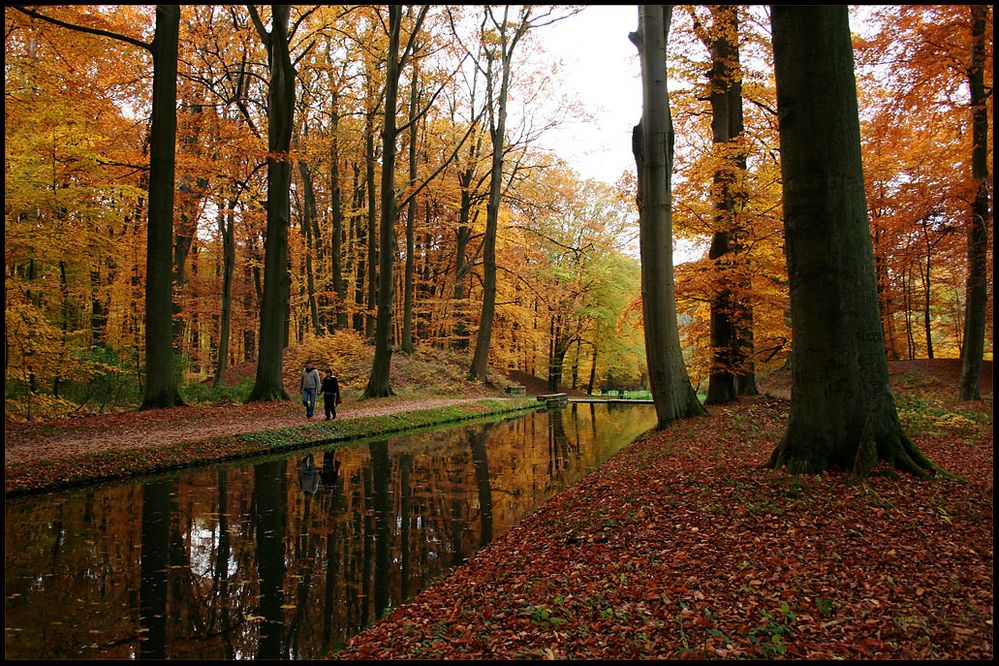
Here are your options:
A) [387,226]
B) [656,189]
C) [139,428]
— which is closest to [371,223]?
[387,226]

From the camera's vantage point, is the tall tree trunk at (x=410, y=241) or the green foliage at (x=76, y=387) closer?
the green foliage at (x=76, y=387)

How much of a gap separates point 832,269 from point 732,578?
3294mm

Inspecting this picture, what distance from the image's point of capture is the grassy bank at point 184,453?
7.95 metres

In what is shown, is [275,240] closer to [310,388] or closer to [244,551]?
[310,388]

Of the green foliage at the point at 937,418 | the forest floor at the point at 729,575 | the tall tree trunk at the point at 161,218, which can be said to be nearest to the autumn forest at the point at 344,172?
the tall tree trunk at the point at 161,218

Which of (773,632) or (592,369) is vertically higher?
(773,632)

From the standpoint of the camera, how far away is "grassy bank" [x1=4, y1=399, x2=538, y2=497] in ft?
26.1

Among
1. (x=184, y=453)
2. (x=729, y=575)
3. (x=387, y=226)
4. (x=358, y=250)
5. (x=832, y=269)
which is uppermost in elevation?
(x=358, y=250)

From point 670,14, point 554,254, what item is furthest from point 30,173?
point 554,254

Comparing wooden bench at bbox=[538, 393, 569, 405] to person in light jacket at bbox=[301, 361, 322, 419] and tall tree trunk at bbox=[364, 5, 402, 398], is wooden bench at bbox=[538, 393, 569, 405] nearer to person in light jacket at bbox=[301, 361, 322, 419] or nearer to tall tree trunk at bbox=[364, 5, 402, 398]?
tall tree trunk at bbox=[364, 5, 402, 398]

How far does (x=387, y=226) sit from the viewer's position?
65.4ft

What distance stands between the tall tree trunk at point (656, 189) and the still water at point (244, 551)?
3074mm

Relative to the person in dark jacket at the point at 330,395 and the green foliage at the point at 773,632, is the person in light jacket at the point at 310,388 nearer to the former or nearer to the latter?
the person in dark jacket at the point at 330,395

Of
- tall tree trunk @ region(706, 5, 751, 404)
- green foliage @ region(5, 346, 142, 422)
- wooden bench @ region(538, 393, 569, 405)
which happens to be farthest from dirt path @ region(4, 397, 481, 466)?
wooden bench @ region(538, 393, 569, 405)
